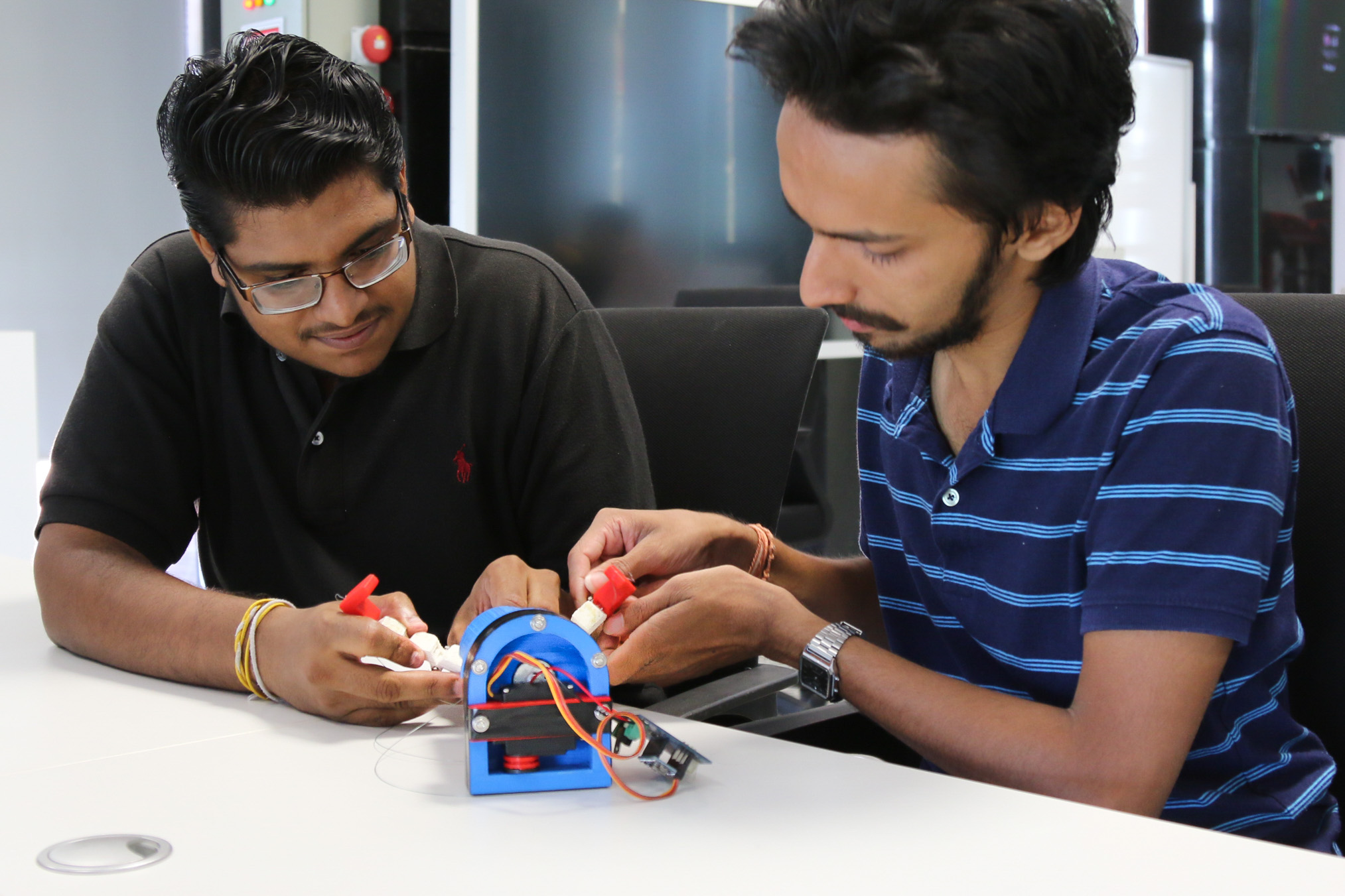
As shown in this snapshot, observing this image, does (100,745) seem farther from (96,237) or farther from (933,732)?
(96,237)

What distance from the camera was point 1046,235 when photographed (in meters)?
1.05

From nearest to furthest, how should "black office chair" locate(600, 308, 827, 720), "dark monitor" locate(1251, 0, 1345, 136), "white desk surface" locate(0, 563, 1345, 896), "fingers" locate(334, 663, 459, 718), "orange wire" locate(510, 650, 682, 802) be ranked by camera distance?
"white desk surface" locate(0, 563, 1345, 896) < "orange wire" locate(510, 650, 682, 802) < "fingers" locate(334, 663, 459, 718) < "black office chair" locate(600, 308, 827, 720) < "dark monitor" locate(1251, 0, 1345, 136)

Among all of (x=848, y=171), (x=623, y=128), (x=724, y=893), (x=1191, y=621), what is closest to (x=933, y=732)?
(x=1191, y=621)

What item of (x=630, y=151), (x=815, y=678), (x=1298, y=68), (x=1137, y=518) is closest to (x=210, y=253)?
(x=815, y=678)

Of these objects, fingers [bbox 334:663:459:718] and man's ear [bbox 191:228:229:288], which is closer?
fingers [bbox 334:663:459:718]

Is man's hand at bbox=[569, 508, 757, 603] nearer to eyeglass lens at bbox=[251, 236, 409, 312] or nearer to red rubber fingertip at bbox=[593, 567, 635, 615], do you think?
red rubber fingertip at bbox=[593, 567, 635, 615]

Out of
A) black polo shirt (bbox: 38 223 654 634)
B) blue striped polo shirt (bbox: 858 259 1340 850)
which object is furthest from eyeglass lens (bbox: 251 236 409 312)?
blue striped polo shirt (bbox: 858 259 1340 850)

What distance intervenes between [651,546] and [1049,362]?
0.43 m

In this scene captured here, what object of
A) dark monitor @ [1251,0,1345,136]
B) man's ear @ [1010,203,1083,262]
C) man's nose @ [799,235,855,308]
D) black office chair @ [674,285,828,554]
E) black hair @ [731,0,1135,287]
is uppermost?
dark monitor @ [1251,0,1345,136]

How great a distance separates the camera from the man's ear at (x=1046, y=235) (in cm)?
104

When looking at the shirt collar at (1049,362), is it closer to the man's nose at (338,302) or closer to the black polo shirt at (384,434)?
the black polo shirt at (384,434)

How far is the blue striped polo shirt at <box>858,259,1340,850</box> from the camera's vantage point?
928 mm

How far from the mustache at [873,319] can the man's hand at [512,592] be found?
41cm

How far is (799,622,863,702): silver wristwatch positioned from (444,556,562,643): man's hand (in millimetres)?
247
